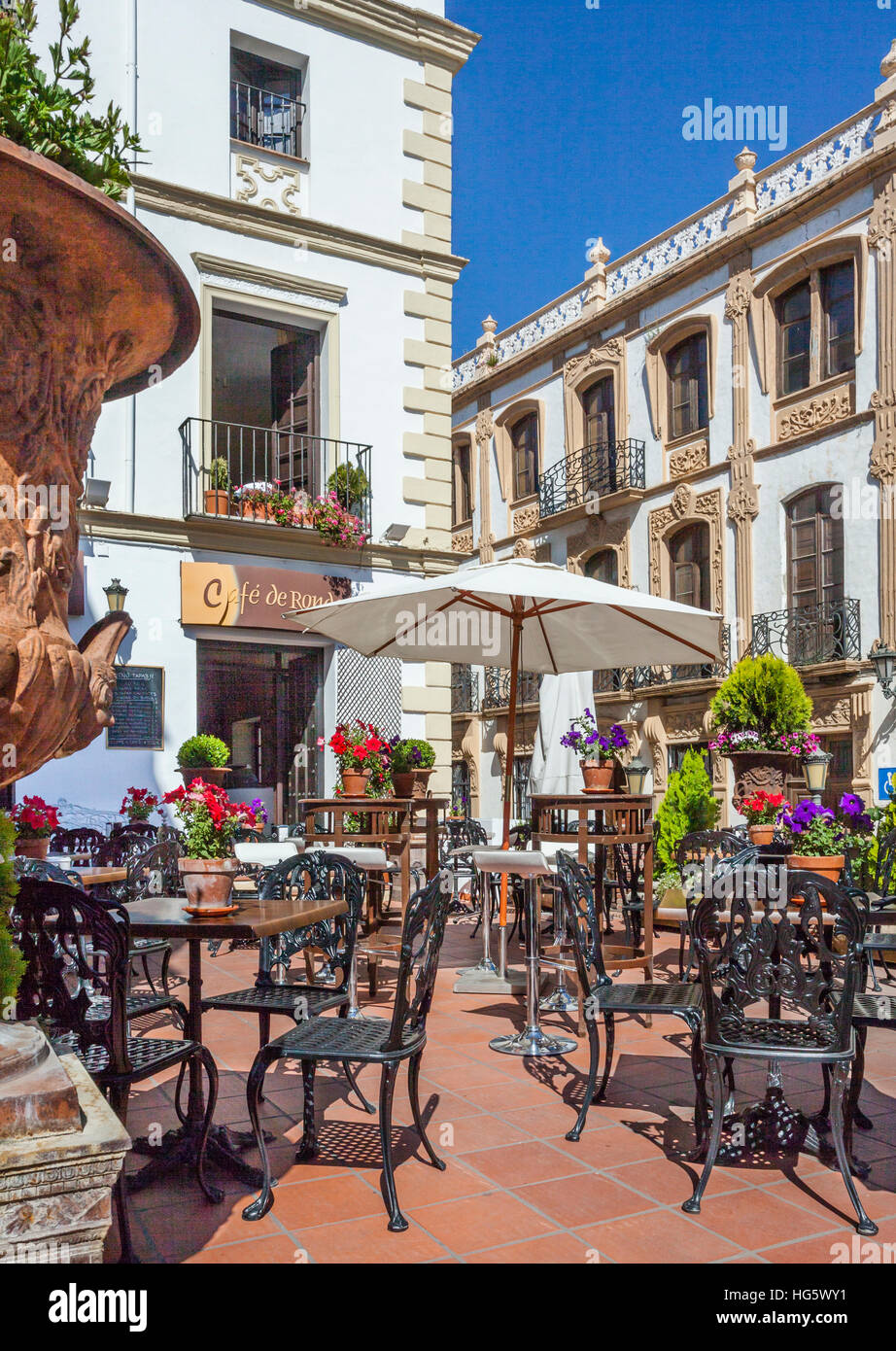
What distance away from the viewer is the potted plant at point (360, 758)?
7.86 meters

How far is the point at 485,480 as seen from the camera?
25266mm

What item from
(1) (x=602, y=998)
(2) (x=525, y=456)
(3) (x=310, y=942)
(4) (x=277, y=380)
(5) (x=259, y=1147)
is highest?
(2) (x=525, y=456)

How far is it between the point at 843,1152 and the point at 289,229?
1118 cm

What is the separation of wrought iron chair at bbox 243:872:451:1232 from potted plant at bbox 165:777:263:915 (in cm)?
51

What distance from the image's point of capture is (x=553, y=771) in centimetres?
1018

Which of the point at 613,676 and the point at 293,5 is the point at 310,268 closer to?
the point at 293,5

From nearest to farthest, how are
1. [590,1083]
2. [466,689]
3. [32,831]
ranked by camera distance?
1. [590,1083]
2. [32,831]
3. [466,689]

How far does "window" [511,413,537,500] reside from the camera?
2403 cm

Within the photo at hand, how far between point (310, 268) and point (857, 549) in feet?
28.8

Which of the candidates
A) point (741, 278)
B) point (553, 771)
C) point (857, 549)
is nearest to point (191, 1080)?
point (553, 771)

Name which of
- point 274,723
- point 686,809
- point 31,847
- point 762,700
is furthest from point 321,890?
point 762,700

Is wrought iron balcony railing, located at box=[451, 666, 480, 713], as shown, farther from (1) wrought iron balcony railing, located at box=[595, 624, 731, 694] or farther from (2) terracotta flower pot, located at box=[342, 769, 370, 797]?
(2) terracotta flower pot, located at box=[342, 769, 370, 797]

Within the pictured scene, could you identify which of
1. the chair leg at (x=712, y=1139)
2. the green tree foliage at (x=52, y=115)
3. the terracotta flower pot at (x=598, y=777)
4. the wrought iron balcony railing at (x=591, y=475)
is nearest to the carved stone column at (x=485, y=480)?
the wrought iron balcony railing at (x=591, y=475)

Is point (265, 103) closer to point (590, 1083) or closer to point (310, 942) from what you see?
point (310, 942)
